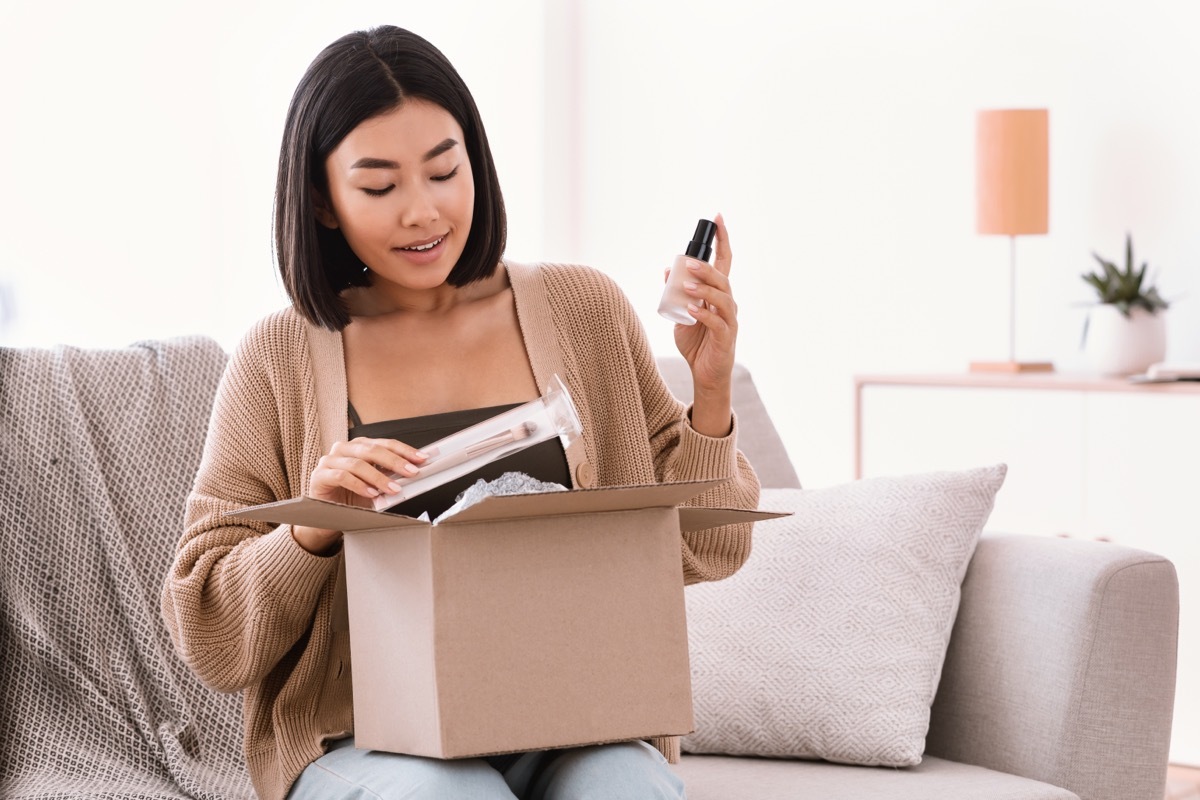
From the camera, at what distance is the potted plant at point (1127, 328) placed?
3.03 meters

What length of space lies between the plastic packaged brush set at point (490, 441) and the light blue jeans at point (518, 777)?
0.23 m

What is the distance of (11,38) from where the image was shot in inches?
112

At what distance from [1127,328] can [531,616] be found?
2.34m

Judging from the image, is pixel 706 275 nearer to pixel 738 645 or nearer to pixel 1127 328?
pixel 738 645

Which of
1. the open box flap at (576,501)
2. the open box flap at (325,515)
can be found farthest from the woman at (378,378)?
the open box flap at (576,501)

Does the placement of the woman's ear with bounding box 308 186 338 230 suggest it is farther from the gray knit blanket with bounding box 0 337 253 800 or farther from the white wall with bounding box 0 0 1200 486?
the white wall with bounding box 0 0 1200 486

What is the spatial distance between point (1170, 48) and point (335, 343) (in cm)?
253

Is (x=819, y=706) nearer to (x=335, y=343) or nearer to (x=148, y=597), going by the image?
(x=335, y=343)

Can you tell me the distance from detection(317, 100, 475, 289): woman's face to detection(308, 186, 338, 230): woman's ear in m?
0.03

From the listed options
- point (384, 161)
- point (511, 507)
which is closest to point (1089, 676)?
point (511, 507)

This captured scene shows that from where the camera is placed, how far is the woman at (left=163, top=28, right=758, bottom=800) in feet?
4.37

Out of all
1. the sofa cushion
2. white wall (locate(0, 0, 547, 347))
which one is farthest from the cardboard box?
white wall (locate(0, 0, 547, 347))

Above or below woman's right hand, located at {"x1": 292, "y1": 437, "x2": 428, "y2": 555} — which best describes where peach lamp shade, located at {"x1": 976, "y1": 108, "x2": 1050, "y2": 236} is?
above

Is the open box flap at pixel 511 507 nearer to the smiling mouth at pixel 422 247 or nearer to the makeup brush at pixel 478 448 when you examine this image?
the makeup brush at pixel 478 448
